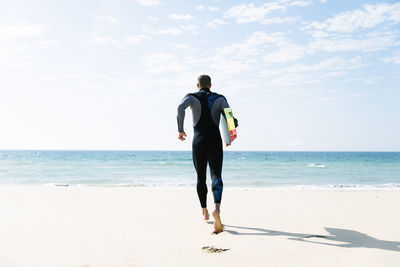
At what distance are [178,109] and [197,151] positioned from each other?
1.94ft

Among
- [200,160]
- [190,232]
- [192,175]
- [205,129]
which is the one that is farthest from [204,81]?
[192,175]

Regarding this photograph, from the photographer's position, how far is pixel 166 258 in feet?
9.29

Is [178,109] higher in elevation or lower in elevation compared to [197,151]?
higher

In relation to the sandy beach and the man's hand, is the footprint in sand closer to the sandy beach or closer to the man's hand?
the sandy beach

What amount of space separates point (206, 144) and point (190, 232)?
1089 millimetres

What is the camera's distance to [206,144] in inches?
162

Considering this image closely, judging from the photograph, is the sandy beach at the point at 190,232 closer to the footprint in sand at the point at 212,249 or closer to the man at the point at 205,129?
the footprint in sand at the point at 212,249

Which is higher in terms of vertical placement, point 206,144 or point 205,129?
point 205,129

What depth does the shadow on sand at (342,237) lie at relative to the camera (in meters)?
3.23

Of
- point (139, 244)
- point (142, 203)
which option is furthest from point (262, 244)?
point (142, 203)

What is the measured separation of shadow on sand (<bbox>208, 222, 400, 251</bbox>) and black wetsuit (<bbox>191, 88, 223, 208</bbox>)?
70 cm

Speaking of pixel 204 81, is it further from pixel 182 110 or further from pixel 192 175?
pixel 192 175

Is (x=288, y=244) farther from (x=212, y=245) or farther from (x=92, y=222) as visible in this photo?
(x=92, y=222)

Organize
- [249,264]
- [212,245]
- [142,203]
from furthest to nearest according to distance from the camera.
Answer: [142,203], [212,245], [249,264]
